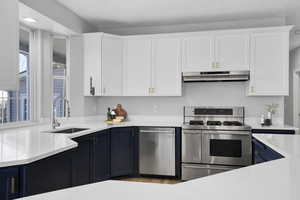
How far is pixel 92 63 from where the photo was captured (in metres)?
3.87

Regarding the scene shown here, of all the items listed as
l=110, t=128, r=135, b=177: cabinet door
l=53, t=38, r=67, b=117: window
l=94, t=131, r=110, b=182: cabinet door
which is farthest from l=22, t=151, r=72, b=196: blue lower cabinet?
l=53, t=38, r=67, b=117: window

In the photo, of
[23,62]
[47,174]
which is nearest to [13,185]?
[47,174]

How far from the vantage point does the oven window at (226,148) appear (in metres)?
3.34

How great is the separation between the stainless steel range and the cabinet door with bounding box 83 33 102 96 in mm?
1605

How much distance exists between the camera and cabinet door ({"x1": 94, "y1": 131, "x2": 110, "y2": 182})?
10.3ft

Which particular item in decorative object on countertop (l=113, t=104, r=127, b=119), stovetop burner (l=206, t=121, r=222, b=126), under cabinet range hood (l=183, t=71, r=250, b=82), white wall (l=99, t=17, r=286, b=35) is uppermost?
white wall (l=99, t=17, r=286, b=35)

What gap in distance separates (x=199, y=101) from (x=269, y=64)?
1234 millimetres

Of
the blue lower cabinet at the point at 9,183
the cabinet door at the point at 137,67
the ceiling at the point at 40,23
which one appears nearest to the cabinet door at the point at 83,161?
the blue lower cabinet at the point at 9,183

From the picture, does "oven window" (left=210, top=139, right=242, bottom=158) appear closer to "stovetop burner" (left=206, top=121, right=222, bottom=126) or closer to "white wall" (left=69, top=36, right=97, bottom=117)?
"stovetop burner" (left=206, top=121, right=222, bottom=126)

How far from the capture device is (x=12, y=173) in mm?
1507

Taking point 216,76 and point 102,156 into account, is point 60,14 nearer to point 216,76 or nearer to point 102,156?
point 102,156

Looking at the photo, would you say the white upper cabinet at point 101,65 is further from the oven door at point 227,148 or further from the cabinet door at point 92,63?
the oven door at point 227,148

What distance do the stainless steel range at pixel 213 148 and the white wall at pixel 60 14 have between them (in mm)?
2343

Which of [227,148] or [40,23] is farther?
[227,148]
